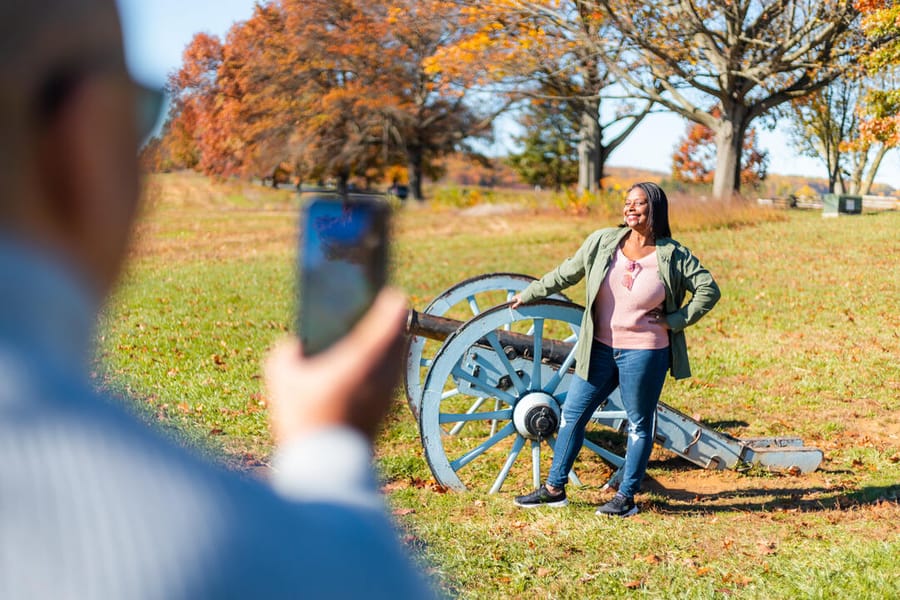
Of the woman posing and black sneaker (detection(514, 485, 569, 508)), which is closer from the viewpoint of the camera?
the woman posing

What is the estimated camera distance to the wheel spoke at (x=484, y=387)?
18.1 feet

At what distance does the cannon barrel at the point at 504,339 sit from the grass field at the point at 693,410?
660 mm

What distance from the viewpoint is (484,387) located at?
554 cm

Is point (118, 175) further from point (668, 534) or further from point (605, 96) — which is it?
point (605, 96)

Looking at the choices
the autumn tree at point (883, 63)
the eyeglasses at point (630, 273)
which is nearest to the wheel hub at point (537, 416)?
the eyeglasses at point (630, 273)

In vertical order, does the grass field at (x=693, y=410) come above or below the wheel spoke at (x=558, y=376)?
below

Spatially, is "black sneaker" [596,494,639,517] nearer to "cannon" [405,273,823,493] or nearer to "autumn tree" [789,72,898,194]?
"cannon" [405,273,823,493]

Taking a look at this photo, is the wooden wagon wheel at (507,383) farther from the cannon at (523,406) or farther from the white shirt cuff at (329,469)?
the white shirt cuff at (329,469)

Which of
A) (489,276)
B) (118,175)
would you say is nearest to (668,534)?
(489,276)

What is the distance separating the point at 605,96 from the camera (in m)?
19.8

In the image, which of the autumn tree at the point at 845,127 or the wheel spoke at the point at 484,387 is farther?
the autumn tree at the point at 845,127

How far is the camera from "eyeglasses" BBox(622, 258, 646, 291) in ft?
15.8

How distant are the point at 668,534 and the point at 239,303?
8304 mm

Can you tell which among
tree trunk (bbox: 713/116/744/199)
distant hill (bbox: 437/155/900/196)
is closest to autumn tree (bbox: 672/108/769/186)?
distant hill (bbox: 437/155/900/196)
